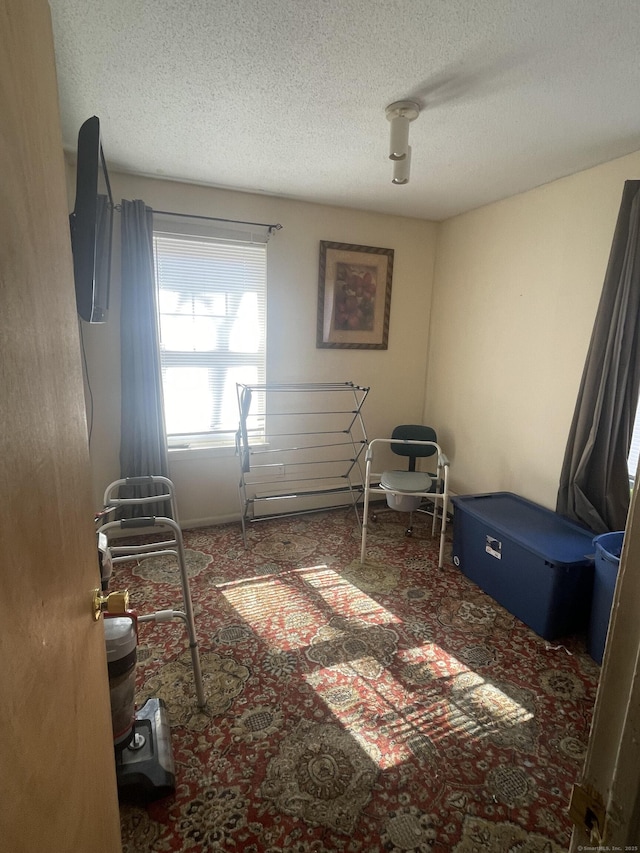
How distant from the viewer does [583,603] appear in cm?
204

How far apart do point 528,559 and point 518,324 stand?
5.20ft

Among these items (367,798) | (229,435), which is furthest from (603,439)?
(229,435)

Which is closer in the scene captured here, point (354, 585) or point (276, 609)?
point (276, 609)

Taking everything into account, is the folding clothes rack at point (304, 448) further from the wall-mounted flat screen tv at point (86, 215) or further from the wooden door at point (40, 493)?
the wooden door at point (40, 493)

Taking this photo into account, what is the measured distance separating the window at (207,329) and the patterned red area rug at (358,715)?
110 centimetres

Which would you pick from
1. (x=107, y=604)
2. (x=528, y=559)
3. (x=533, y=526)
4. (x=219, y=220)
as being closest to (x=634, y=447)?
(x=533, y=526)

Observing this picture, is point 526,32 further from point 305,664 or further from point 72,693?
point 305,664

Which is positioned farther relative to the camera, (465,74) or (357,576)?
(357,576)

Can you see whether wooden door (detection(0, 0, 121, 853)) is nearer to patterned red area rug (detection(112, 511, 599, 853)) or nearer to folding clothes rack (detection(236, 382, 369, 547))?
patterned red area rug (detection(112, 511, 599, 853))

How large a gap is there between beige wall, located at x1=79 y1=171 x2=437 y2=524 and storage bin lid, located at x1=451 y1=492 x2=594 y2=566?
1.25 m

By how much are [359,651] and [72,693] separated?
158 centimetres

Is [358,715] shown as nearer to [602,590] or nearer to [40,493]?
[602,590]

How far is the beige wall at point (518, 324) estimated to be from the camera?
93.5 inches

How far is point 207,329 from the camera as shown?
2.98m
